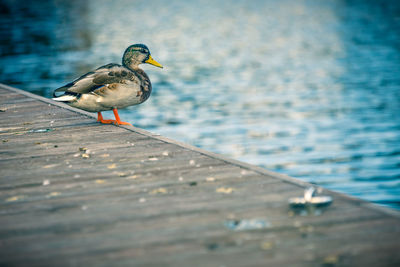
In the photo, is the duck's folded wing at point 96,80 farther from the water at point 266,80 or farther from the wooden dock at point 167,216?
the water at point 266,80

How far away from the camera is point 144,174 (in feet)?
20.2

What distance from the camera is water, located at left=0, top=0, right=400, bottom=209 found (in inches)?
533

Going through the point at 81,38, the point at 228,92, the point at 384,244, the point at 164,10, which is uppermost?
the point at 164,10

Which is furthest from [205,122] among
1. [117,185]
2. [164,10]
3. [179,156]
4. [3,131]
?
[164,10]

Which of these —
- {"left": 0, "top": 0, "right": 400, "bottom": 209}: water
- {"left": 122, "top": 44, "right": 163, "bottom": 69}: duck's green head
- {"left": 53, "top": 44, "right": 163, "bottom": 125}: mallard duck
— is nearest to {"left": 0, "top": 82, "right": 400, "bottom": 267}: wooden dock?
{"left": 53, "top": 44, "right": 163, "bottom": 125}: mallard duck

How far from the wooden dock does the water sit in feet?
17.4

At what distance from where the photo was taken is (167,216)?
492 centimetres

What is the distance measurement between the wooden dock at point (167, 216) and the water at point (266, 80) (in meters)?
5.30

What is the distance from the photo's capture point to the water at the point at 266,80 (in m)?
13.5

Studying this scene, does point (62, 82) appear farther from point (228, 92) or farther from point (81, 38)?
point (81, 38)

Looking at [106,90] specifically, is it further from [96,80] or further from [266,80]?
[266,80]

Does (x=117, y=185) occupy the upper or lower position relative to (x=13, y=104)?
lower

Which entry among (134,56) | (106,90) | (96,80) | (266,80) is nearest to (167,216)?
(106,90)

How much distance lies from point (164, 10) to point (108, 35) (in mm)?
24020
